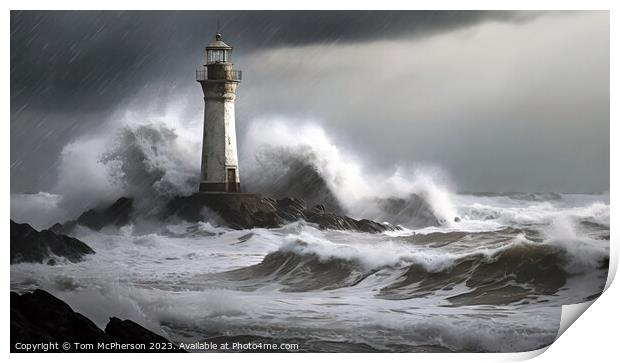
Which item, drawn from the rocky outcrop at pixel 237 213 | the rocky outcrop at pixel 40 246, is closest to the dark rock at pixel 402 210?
the rocky outcrop at pixel 237 213

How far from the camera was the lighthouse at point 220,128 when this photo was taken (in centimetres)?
1944

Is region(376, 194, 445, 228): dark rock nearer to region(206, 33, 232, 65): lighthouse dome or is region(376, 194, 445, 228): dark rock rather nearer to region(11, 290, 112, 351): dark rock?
region(206, 33, 232, 65): lighthouse dome

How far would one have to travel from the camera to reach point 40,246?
62.8 ft

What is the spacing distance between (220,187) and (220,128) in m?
0.75

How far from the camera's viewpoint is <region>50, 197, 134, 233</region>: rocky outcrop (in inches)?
755

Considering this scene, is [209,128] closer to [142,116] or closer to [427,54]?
[142,116]

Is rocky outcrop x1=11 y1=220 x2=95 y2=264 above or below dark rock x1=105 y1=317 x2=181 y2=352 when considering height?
above

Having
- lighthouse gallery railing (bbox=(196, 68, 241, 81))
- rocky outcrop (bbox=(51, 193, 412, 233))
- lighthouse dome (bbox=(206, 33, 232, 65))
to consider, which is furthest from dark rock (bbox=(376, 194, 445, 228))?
lighthouse dome (bbox=(206, 33, 232, 65))

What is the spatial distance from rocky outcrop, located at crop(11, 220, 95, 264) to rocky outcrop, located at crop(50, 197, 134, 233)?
14 cm

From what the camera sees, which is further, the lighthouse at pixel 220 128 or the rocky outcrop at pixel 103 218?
the lighthouse at pixel 220 128

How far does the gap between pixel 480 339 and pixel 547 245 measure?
4.85 feet

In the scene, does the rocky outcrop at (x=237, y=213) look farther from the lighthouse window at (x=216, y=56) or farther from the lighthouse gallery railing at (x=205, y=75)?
the lighthouse window at (x=216, y=56)

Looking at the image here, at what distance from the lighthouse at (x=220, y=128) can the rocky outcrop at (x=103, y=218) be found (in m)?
1.05

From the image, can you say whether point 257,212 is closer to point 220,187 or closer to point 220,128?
point 220,187
